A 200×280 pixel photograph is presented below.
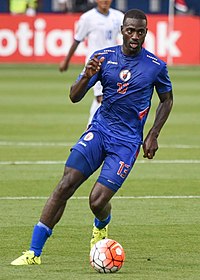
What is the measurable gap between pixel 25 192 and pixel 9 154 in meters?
3.78

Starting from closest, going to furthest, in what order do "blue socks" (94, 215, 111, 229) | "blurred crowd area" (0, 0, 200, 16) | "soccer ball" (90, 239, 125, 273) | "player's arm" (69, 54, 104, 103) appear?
"soccer ball" (90, 239, 125, 273) < "player's arm" (69, 54, 104, 103) < "blue socks" (94, 215, 111, 229) < "blurred crowd area" (0, 0, 200, 16)

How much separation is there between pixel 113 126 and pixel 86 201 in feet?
11.4

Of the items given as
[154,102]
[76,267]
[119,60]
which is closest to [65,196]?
[76,267]

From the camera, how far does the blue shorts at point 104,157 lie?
9539 mm

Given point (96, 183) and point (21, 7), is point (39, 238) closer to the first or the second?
point (96, 183)

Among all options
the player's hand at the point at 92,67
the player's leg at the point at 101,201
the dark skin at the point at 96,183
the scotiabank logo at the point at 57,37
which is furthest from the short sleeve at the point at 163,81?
the scotiabank logo at the point at 57,37

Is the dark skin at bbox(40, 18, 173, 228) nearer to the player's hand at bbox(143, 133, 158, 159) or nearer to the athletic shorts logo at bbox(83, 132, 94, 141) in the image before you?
the player's hand at bbox(143, 133, 158, 159)

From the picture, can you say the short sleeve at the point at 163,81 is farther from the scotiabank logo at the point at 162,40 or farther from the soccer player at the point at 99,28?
the scotiabank logo at the point at 162,40

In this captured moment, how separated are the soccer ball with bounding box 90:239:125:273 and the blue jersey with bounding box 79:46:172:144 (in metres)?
1.12

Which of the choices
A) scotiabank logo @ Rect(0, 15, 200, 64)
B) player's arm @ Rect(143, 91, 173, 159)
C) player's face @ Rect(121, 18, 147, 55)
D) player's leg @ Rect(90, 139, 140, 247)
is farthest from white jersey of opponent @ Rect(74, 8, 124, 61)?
scotiabank logo @ Rect(0, 15, 200, 64)

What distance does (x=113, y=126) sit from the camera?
32.3 ft

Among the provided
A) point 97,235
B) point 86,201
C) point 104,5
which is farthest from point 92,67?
point 104,5

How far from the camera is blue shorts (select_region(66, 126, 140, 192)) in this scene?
954cm

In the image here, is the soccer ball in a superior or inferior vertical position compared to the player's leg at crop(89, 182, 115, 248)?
inferior
